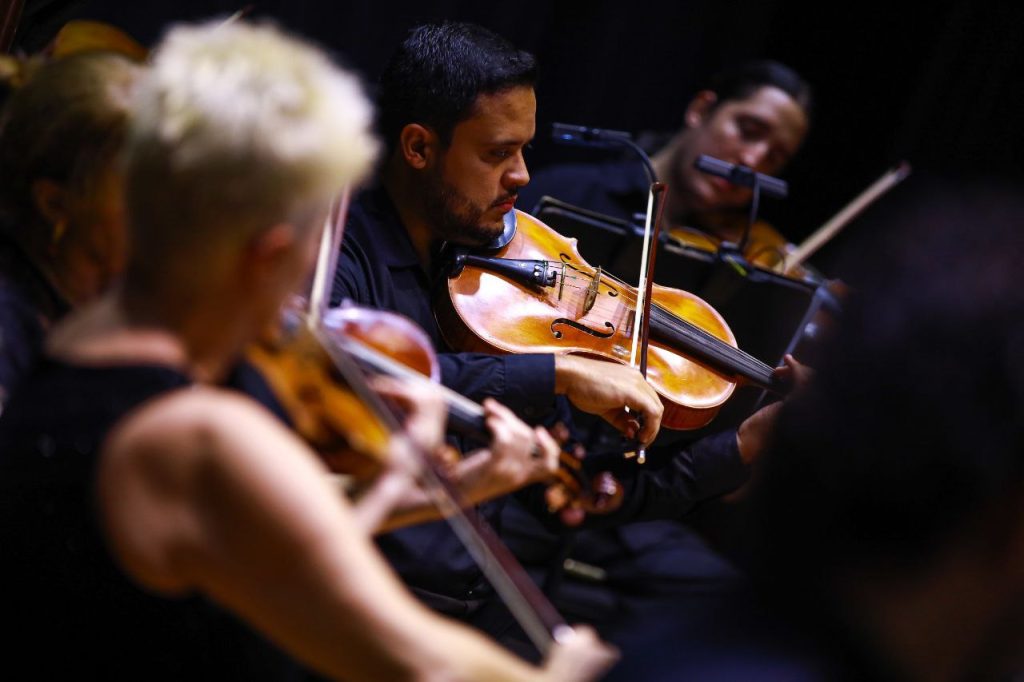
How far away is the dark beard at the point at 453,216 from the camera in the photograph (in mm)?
2115

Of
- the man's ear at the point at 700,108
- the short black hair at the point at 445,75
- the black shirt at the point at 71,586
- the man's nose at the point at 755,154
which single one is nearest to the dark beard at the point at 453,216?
the short black hair at the point at 445,75

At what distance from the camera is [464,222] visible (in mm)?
2125

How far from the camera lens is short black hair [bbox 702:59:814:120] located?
3.76 meters

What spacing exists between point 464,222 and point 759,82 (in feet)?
6.69

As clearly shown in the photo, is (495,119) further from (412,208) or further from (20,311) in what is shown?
(20,311)

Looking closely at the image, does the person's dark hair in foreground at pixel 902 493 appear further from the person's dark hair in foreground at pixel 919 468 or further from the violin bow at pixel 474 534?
the violin bow at pixel 474 534

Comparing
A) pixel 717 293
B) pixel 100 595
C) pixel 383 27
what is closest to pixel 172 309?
pixel 100 595

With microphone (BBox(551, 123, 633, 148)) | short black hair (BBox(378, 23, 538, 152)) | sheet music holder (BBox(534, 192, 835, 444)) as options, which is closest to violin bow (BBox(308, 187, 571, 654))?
short black hair (BBox(378, 23, 538, 152))

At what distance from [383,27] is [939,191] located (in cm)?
259

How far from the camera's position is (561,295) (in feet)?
7.16

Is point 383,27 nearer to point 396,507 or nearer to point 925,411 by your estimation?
point 396,507

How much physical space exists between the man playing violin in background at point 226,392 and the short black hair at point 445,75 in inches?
42.0

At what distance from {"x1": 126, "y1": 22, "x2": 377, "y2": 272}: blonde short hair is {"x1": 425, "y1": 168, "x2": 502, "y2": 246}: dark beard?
1.08 meters

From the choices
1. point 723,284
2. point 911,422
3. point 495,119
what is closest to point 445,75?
point 495,119
